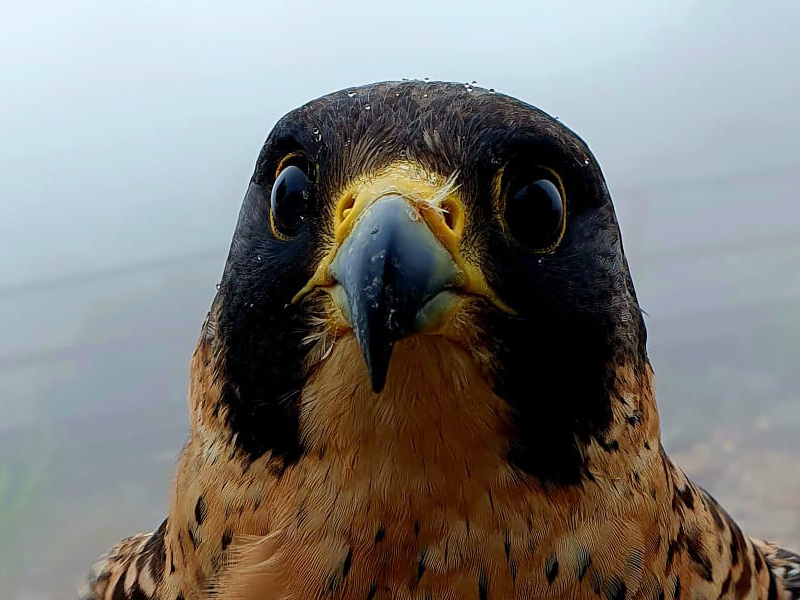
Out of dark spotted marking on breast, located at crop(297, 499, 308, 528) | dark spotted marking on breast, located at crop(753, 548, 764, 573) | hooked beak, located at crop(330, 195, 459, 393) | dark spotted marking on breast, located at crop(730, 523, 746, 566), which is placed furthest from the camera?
dark spotted marking on breast, located at crop(753, 548, 764, 573)

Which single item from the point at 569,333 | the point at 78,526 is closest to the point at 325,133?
the point at 569,333

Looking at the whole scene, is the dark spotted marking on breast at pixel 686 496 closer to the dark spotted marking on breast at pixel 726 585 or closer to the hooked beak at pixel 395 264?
the dark spotted marking on breast at pixel 726 585

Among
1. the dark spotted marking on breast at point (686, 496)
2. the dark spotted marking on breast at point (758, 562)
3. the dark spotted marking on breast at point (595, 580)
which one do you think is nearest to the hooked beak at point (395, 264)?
the dark spotted marking on breast at point (595, 580)

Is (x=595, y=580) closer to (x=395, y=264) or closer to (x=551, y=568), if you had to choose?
(x=551, y=568)

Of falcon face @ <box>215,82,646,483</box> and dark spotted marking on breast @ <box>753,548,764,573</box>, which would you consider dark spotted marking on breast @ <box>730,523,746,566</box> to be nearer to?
dark spotted marking on breast @ <box>753,548,764,573</box>

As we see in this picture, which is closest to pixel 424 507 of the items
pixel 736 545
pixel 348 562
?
pixel 348 562

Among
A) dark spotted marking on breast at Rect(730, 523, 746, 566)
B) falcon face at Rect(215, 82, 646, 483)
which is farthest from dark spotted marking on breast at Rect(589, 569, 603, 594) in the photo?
dark spotted marking on breast at Rect(730, 523, 746, 566)
